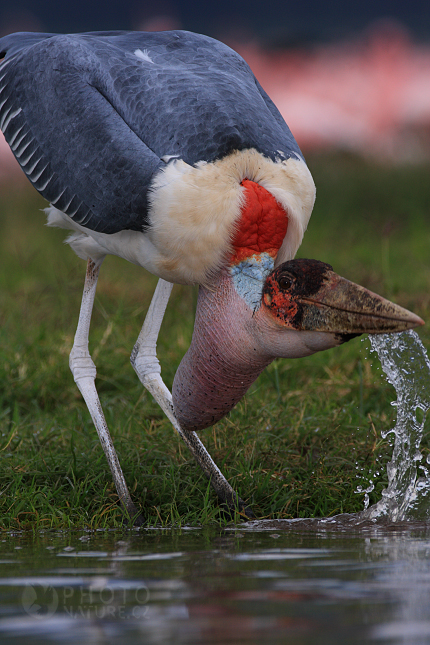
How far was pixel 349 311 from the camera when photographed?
2910 millimetres

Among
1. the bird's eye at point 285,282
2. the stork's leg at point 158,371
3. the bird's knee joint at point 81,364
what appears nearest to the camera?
the bird's eye at point 285,282

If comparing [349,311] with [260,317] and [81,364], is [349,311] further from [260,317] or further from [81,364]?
[81,364]

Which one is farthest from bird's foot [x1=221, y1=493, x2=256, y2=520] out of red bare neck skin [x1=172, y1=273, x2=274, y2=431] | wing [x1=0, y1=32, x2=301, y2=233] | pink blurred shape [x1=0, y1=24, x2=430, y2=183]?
pink blurred shape [x1=0, y1=24, x2=430, y2=183]

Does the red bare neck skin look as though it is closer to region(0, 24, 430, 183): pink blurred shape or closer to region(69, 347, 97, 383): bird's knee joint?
region(69, 347, 97, 383): bird's knee joint

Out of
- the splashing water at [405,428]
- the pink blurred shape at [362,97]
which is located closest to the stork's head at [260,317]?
the splashing water at [405,428]

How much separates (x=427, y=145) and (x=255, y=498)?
8751mm

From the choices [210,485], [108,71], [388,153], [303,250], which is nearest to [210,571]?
[210,485]

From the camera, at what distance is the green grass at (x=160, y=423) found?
145 inches

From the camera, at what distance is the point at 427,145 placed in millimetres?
11617

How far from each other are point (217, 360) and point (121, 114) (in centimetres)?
101

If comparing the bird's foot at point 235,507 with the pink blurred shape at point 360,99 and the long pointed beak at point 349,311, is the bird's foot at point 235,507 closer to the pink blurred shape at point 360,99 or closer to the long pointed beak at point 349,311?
the long pointed beak at point 349,311

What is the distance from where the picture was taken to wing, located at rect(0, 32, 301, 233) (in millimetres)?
3354

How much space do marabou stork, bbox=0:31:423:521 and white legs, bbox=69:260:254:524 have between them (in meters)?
0.01

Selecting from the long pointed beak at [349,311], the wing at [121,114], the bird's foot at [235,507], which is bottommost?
the bird's foot at [235,507]
